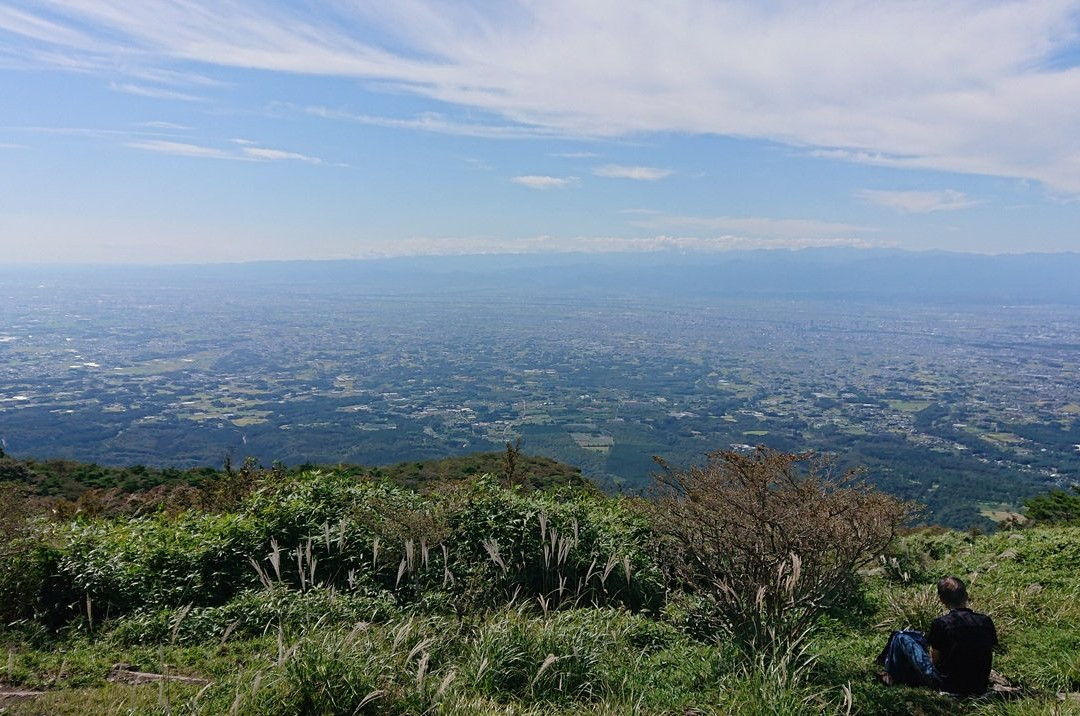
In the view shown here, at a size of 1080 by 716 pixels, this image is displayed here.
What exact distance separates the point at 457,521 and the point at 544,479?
853 cm

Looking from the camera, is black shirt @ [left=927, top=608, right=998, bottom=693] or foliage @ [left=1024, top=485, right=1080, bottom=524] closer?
black shirt @ [left=927, top=608, right=998, bottom=693]

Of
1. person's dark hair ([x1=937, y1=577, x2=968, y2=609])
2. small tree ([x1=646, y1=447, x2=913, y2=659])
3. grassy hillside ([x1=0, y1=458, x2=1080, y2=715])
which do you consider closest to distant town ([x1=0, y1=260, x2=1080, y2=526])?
grassy hillside ([x1=0, y1=458, x2=1080, y2=715])

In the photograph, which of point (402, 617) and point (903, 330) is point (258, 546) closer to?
point (402, 617)

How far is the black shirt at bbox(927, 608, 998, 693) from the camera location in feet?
12.8

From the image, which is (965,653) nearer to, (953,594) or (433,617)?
(953,594)

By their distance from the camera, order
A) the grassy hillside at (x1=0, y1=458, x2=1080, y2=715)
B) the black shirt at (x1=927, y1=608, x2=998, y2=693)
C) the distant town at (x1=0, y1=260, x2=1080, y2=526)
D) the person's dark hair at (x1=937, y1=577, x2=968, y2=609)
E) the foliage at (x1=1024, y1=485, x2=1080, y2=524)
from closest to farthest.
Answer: the grassy hillside at (x1=0, y1=458, x2=1080, y2=715) → the black shirt at (x1=927, y1=608, x2=998, y2=693) → the person's dark hair at (x1=937, y1=577, x2=968, y2=609) → the foliage at (x1=1024, y1=485, x2=1080, y2=524) → the distant town at (x1=0, y1=260, x2=1080, y2=526)

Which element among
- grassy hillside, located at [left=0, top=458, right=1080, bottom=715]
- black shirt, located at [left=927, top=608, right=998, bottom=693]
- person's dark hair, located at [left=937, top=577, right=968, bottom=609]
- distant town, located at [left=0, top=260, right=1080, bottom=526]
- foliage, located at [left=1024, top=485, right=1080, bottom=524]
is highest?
person's dark hair, located at [left=937, top=577, right=968, bottom=609]

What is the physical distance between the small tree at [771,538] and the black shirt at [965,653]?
0.68 metres

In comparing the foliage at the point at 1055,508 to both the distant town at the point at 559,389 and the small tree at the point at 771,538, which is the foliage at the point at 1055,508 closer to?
the small tree at the point at 771,538

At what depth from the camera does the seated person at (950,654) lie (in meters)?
3.91

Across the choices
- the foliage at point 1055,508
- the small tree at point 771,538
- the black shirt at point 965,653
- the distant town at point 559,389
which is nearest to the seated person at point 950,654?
the black shirt at point 965,653

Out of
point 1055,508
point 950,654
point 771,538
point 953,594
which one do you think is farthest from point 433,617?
point 1055,508

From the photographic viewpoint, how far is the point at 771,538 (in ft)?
14.5

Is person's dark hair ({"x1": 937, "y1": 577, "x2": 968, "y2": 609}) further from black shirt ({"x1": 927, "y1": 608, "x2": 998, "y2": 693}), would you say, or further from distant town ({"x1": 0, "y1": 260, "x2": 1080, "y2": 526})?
distant town ({"x1": 0, "y1": 260, "x2": 1080, "y2": 526})
